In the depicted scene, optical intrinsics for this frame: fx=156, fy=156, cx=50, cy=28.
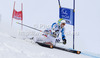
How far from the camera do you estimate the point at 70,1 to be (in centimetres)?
1800

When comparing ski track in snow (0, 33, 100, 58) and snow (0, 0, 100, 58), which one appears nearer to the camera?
ski track in snow (0, 33, 100, 58)

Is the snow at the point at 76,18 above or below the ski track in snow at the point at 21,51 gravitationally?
above

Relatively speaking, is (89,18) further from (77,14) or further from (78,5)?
(78,5)

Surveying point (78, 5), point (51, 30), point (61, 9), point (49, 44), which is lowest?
point (49, 44)

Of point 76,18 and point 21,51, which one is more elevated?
point 76,18

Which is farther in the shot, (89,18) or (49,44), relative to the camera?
(89,18)

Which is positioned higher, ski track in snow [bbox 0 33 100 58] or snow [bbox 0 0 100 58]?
snow [bbox 0 0 100 58]

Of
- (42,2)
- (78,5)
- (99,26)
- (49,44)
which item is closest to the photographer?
(49,44)

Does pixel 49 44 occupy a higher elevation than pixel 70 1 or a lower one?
lower

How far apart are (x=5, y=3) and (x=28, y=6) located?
5006mm

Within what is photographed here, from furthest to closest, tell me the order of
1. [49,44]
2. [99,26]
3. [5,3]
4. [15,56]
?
[5,3], [99,26], [49,44], [15,56]

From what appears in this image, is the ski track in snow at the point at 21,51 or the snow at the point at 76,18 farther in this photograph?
the snow at the point at 76,18

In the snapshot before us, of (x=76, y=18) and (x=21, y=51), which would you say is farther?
(x=76, y=18)

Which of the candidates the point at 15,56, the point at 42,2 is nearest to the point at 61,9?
the point at 15,56
